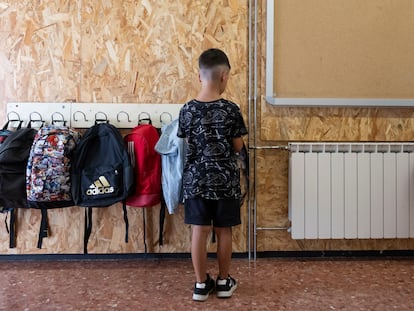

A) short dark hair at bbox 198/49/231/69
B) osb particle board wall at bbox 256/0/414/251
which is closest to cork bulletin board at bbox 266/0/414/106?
osb particle board wall at bbox 256/0/414/251

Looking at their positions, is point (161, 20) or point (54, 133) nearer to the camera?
point (54, 133)

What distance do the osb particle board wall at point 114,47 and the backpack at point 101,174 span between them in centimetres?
37

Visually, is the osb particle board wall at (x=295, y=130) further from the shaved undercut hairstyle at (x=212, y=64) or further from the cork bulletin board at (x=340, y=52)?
the shaved undercut hairstyle at (x=212, y=64)

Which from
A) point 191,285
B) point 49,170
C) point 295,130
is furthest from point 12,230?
point 295,130

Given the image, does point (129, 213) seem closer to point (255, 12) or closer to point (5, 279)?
point (5, 279)

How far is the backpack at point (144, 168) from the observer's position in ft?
7.88

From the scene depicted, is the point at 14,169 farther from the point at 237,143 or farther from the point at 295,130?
the point at 295,130

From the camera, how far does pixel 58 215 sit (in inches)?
103

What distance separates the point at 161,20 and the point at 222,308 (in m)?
1.75

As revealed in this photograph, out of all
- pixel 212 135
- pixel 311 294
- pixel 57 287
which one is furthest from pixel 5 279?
pixel 311 294

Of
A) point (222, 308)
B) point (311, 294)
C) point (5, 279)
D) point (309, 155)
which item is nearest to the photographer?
point (222, 308)

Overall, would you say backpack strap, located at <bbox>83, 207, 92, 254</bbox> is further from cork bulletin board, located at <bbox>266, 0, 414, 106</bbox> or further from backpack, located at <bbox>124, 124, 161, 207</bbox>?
cork bulletin board, located at <bbox>266, 0, 414, 106</bbox>

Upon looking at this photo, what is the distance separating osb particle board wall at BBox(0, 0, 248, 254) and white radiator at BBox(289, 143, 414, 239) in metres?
0.65

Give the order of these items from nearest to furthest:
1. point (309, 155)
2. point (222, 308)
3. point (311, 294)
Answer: point (222, 308), point (311, 294), point (309, 155)
